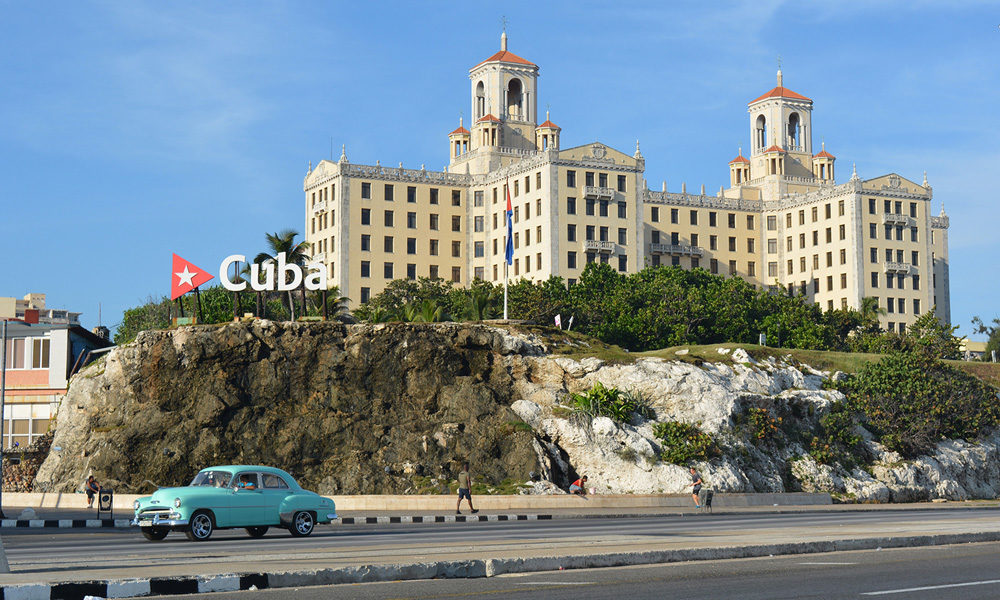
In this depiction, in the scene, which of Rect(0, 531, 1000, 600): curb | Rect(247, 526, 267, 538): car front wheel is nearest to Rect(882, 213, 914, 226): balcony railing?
Rect(247, 526, 267, 538): car front wheel

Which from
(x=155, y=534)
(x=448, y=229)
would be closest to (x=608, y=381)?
(x=155, y=534)

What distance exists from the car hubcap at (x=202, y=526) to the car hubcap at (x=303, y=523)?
7.34 ft

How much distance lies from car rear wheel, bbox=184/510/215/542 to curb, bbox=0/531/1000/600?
11555 mm

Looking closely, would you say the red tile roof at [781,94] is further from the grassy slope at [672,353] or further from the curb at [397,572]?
the curb at [397,572]

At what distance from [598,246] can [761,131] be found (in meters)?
47.3

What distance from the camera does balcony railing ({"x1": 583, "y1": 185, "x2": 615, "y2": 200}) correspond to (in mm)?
118625

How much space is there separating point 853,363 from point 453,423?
29790 millimetres

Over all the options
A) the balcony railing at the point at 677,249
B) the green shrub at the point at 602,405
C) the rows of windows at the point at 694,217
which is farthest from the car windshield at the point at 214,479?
the rows of windows at the point at 694,217

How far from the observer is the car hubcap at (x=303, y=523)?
92.9 feet

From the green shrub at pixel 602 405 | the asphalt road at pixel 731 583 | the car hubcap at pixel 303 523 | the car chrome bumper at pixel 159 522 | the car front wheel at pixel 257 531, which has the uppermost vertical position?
the green shrub at pixel 602 405

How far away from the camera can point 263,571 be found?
16.3 m

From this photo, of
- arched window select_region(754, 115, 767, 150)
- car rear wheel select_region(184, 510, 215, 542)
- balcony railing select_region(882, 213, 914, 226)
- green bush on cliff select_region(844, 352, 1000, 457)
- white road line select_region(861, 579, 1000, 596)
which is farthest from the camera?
arched window select_region(754, 115, 767, 150)

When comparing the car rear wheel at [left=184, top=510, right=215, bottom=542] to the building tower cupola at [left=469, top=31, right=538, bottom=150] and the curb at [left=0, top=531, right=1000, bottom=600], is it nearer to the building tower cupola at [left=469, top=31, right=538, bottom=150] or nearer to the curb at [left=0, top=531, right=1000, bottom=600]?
the curb at [left=0, top=531, right=1000, bottom=600]

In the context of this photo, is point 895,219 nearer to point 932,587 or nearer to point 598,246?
point 598,246
